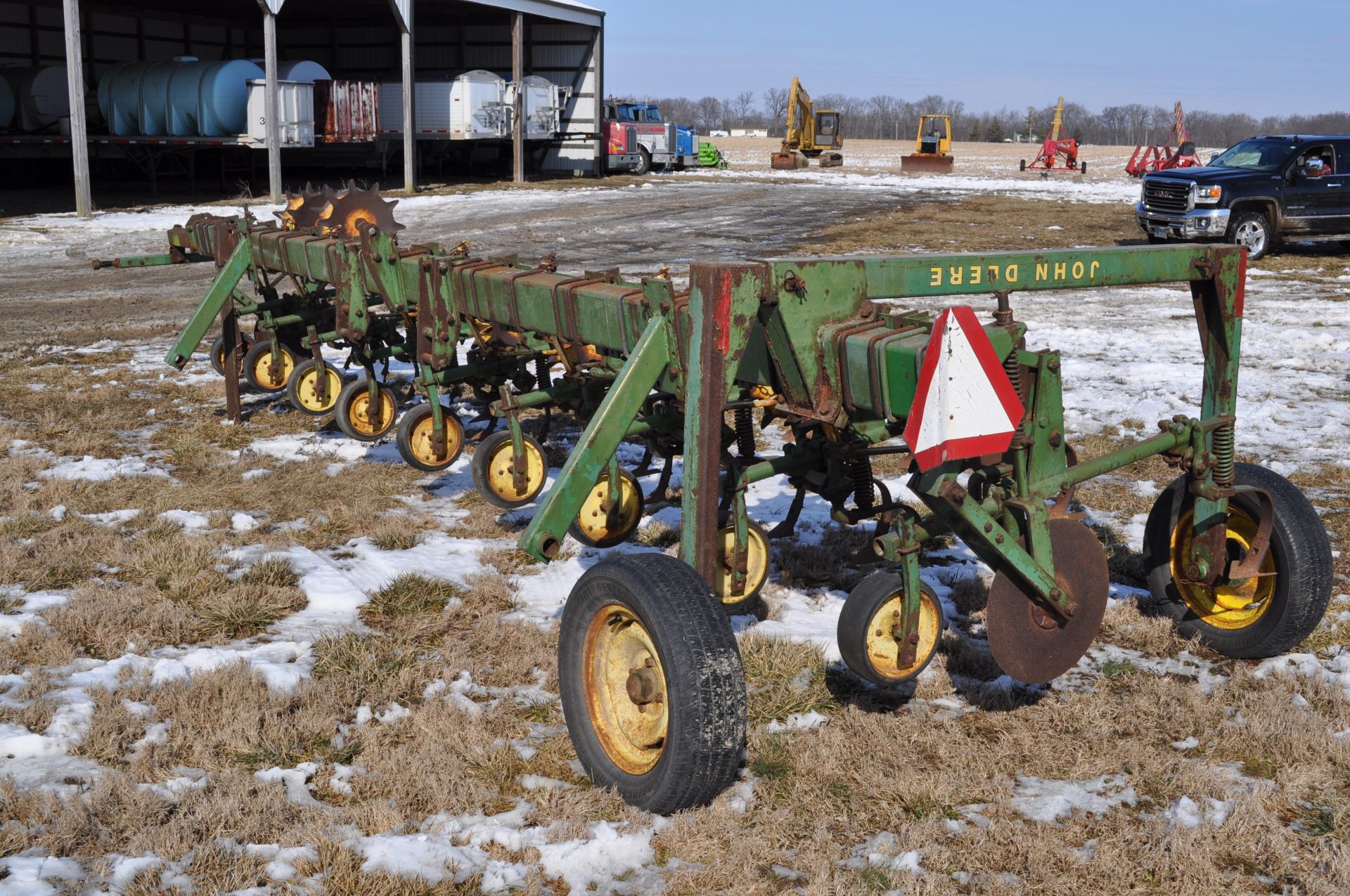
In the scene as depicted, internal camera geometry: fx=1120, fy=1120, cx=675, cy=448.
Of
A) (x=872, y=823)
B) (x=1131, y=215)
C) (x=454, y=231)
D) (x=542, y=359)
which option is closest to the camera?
(x=872, y=823)

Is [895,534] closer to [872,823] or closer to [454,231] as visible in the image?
[872,823]

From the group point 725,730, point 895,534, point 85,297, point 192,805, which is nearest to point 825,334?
point 895,534

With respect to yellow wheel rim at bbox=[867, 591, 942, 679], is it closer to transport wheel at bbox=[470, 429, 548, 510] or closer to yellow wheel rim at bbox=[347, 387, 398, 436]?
transport wheel at bbox=[470, 429, 548, 510]

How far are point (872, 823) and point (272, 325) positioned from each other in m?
6.02

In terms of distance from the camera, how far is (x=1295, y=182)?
1662 cm

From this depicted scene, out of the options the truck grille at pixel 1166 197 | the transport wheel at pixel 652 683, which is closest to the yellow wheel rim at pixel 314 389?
the transport wheel at pixel 652 683

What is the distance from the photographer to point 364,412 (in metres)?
6.83

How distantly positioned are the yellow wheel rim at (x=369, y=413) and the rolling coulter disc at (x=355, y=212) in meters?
1.06

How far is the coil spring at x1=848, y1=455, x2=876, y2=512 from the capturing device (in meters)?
4.44

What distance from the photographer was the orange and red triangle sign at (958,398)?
2980 millimetres

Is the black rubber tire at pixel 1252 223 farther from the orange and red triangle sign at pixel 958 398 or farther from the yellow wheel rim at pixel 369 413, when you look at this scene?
the orange and red triangle sign at pixel 958 398

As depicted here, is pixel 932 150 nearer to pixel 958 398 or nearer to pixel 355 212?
pixel 355 212

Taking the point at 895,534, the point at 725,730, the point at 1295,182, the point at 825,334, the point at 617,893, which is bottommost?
the point at 617,893

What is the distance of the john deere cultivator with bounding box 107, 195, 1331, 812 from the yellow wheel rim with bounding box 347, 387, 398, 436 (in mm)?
2188
